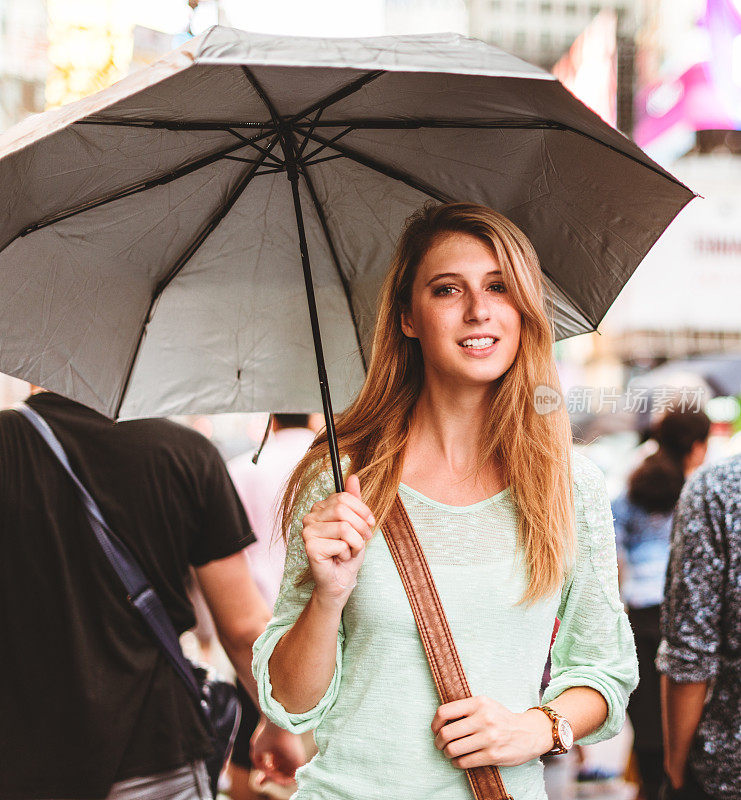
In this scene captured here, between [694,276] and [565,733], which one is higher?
[694,276]

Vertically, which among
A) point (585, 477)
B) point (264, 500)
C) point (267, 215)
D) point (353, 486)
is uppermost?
point (267, 215)

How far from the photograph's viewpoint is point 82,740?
2.70 metres

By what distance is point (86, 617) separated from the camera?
274 centimetres

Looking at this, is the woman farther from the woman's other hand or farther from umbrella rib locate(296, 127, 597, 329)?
umbrella rib locate(296, 127, 597, 329)

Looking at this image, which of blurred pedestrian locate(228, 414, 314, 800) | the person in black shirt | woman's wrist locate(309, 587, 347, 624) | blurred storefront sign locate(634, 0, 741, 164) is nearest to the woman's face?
woman's wrist locate(309, 587, 347, 624)

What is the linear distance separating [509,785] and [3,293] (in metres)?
1.66

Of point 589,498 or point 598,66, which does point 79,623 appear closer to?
point 589,498

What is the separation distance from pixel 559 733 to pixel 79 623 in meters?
1.50

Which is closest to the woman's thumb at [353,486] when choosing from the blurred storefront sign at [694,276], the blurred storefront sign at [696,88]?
the blurred storefront sign at [696,88]

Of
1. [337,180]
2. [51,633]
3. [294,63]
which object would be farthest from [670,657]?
[294,63]

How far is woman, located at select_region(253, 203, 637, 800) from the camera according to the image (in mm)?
1911

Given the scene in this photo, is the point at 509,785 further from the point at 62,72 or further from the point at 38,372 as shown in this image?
the point at 62,72

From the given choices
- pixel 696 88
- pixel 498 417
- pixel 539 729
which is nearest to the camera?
pixel 539 729

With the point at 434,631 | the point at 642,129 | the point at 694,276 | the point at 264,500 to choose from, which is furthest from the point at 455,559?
the point at 642,129
